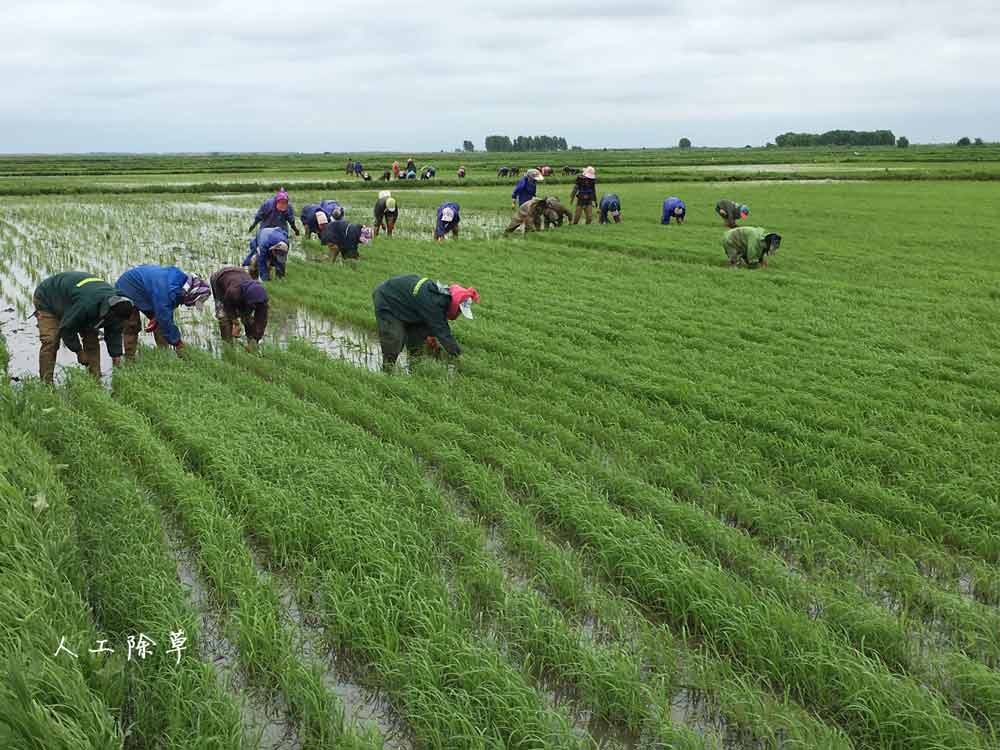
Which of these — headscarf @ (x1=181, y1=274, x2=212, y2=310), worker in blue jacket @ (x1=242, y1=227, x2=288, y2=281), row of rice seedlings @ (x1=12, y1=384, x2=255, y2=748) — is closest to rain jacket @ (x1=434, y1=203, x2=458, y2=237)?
worker in blue jacket @ (x1=242, y1=227, x2=288, y2=281)

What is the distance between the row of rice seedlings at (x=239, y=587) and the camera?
2670 millimetres

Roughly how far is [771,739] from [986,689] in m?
0.94

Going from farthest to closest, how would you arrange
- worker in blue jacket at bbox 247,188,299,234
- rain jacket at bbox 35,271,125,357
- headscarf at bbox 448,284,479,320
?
worker in blue jacket at bbox 247,188,299,234 → headscarf at bbox 448,284,479,320 → rain jacket at bbox 35,271,125,357

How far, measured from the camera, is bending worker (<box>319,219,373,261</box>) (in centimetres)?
1262

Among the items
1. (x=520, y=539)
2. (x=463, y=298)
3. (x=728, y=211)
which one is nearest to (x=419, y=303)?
(x=463, y=298)

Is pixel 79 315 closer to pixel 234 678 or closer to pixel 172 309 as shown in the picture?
pixel 172 309

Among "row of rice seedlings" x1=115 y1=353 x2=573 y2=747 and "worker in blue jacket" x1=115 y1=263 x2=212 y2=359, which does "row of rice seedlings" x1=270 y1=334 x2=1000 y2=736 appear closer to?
"row of rice seedlings" x1=115 y1=353 x2=573 y2=747

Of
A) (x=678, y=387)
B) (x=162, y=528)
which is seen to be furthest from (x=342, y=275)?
(x=162, y=528)

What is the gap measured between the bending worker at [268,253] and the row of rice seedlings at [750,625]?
758 centimetres

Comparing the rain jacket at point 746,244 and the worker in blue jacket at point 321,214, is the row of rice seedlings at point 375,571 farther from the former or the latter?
the rain jacket at point 746,244

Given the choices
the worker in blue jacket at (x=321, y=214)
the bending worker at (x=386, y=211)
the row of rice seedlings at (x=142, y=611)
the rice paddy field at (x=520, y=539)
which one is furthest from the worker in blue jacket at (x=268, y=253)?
the row of rice seedlings at (x=142, y=611)

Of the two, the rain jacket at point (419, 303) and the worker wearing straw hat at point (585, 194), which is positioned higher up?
Result: the worker wearing straw hat at point (585, 194)

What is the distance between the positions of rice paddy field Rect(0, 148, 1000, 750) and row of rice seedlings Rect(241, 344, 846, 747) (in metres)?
0.02

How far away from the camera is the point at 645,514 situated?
13.8 feet
